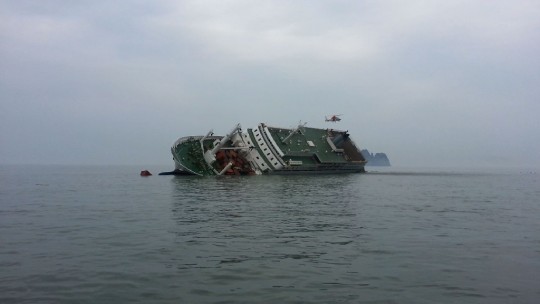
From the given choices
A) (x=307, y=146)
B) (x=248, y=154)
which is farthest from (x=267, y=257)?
(x=307, y=146)

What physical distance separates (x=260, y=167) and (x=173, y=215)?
6360 centimetres

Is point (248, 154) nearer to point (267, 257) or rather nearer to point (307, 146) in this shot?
point (307, 146)

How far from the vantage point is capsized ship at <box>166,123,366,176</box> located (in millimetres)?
93188

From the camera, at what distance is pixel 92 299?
500 inches

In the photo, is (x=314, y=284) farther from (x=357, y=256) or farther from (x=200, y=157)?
(x=200, y=157)

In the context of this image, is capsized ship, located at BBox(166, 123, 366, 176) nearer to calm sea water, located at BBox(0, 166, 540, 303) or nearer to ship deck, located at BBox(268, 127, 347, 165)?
ship deck, located at BBox(268, 127, 347, 165)

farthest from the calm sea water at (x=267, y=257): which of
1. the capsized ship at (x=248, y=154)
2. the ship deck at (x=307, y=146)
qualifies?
the ship deck at (x=307, y=146)

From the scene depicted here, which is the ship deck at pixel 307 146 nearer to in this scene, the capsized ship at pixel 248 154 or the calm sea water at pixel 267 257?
the capsized ship at pixel 248 154

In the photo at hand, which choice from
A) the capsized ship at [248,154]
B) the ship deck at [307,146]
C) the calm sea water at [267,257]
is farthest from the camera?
the ship deck at [307,146]

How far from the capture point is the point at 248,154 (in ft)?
321

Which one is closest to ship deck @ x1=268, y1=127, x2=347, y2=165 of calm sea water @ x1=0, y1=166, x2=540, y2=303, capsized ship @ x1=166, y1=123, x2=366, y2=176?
capsized ship @ x1=166, y1=123, x2=366, y2=176

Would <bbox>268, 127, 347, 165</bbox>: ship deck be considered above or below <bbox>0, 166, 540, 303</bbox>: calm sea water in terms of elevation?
above

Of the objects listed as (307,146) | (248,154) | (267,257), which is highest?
(307,146)

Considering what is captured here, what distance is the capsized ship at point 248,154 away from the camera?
93188 millimetres
